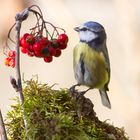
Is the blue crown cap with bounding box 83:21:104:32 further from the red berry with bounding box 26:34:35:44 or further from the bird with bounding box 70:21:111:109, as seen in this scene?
the red berry with bounding box 26:34:35:44

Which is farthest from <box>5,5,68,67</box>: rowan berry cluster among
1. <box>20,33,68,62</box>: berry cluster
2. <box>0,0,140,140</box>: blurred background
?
<box>0,0,140,140</box>: blurred background

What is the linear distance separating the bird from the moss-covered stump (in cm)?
8

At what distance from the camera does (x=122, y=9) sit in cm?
249

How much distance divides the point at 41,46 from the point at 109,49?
1.87 m

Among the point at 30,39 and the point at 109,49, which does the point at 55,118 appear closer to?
the point at 30,39

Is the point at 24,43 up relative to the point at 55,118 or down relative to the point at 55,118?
up

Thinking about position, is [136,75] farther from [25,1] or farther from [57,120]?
[57,120]

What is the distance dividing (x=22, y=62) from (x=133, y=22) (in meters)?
0.83

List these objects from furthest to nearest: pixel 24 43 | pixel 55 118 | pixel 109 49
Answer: pixel 109 49, pixel 24 43, pixel 55 118

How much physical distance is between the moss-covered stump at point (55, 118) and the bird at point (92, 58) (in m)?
0.08

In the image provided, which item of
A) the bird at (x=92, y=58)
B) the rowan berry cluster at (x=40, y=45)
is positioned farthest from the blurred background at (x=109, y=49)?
the rowan berry cluster at (x=40, y=45)

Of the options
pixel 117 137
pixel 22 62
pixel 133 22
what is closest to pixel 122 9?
pixel 133 22

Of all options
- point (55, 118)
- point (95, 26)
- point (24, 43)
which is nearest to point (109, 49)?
point (95, 26)

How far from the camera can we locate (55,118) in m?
0.95
